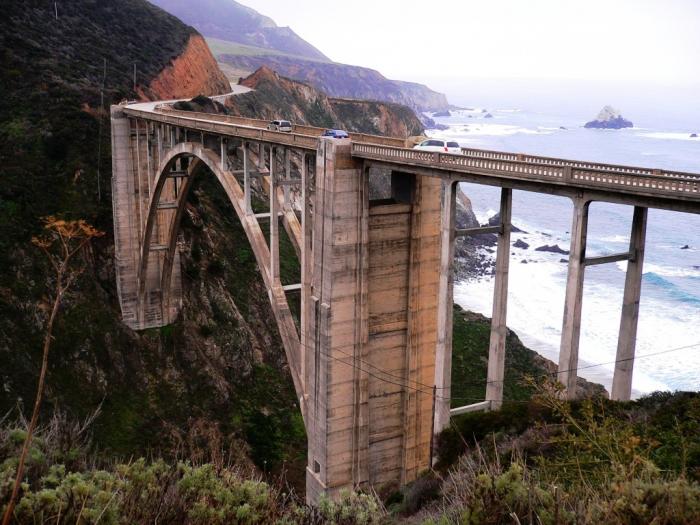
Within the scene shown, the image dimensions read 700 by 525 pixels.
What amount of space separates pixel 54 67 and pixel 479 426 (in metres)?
48.4

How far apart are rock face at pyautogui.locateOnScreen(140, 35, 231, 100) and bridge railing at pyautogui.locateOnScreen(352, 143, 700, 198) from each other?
156 feet

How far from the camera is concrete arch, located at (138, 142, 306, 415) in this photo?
80.8ft

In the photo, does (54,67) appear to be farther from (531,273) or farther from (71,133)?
(531,273)

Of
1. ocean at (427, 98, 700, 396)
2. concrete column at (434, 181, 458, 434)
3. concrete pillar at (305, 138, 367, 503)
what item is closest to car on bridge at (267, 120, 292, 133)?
concrete pillar at (305, 138, 367, 503)

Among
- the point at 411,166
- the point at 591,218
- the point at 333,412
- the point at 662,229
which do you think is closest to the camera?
the point at 411,166

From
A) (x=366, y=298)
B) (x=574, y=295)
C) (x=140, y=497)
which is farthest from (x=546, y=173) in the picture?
(x=140, y=497)

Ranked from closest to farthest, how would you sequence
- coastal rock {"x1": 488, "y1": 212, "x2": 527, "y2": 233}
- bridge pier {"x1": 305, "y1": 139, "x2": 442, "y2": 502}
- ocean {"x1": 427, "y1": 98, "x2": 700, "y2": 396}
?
bridge pier {"x1": 305, "y1": 139, "x2": 442, "y2": 502}, ocean {"x1": 427, "y1": 98, "x2": 700, "y2": 396}, coastal rock {"x1": 488, "y1": 212, "x2": 527, "y2": 233}

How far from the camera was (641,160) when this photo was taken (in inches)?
4473

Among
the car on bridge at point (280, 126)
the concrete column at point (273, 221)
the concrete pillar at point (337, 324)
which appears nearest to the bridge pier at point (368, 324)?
the concrete pillar at point (337, 324)

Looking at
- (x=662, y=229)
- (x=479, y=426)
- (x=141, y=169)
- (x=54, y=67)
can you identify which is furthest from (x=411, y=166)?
(x=662, y=229)

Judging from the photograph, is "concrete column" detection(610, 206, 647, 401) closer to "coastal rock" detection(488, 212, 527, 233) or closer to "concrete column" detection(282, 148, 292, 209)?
"concrete column" detection(282, 148, 292, 209)

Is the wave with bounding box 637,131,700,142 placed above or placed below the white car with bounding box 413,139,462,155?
below

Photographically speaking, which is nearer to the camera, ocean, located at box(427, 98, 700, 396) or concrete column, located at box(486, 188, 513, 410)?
concrete column, located at box(486, 188, 513, 410)

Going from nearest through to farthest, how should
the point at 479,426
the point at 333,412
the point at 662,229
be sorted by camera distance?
the point at 479,426, the point at 333,412, the point at 662,229
